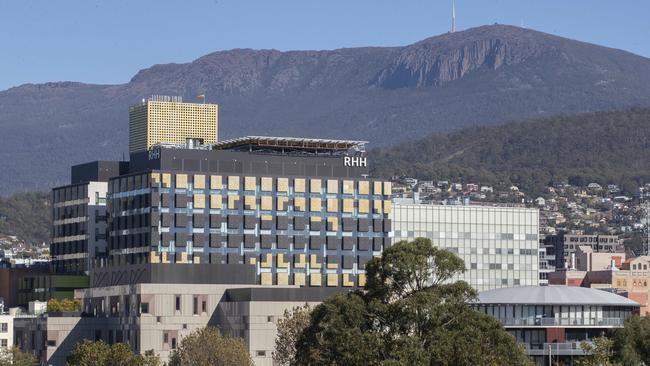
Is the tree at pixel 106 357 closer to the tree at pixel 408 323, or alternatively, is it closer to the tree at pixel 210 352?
the tree at pixel 210 352

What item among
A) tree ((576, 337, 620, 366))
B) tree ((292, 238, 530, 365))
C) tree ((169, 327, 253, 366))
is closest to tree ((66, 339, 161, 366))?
tree ((169, 327, 253, 366))

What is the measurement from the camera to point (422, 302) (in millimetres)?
153375

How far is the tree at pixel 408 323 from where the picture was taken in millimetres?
151000

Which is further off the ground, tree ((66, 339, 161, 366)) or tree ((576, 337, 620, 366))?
tree ((576, 337, 620, 366))

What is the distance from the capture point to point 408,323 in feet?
505

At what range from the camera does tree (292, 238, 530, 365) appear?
151000 mm

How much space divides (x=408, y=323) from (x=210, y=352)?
44.7m

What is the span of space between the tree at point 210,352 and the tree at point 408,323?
34.1 m

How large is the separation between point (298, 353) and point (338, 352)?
8526mm

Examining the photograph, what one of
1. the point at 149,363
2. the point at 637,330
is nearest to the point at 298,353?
the point at 149,363

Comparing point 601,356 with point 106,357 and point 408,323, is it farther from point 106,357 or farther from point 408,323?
point 106,357

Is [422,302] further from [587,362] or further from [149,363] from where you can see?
[149,363]

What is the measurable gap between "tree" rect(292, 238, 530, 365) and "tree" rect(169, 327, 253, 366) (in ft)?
112

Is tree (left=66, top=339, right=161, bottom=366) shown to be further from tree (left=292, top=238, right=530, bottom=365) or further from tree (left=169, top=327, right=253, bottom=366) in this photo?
tree (left=292, top=238, right=530, bottom=365)
